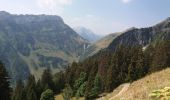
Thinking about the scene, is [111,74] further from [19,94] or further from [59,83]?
[59,83]

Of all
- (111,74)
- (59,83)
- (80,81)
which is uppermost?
(111,74)

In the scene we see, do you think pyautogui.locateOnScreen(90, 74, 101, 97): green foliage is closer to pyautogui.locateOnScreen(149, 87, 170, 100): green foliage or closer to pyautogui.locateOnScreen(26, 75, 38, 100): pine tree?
pyautogui.locateOnScreen(26, 75, 38, 100): pine tree

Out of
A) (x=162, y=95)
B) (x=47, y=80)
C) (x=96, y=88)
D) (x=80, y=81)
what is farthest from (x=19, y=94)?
(x=162, y=95)

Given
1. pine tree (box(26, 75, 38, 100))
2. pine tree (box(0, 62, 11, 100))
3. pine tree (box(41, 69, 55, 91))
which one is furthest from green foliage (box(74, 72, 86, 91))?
pine tree (box(0, 62, 11, 100))

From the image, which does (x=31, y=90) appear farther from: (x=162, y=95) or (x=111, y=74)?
(x=162, y=95)

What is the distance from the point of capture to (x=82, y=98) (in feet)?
374

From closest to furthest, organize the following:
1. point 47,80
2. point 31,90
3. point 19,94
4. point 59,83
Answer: point 31,90 → point 19,94 → point 47,80 → point 59,83

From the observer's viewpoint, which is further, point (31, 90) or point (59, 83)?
point (59, 83)

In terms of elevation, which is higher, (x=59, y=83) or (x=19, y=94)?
(x=59, y=83)

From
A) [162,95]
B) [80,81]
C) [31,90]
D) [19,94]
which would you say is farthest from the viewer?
[80,81]

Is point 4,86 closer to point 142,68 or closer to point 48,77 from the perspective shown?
point 142,68

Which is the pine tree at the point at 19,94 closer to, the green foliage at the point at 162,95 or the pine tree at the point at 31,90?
the pine tree at the point at 31,90

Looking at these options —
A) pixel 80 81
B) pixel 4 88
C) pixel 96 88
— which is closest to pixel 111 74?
pixel 96 88

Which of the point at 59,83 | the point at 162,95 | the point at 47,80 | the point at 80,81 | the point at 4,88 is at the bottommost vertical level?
the point at 59,83
